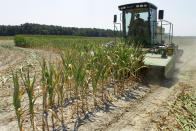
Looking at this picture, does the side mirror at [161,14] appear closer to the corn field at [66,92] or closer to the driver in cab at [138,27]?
the driver in cab at [138,27]

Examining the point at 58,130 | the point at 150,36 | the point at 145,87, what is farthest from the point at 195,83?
the point at 58,130

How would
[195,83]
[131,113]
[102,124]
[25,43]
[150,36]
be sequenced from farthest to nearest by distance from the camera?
1. [25,43]
2. [150,36]
3. [195,83]
4. [131,113]
5. [102,124]

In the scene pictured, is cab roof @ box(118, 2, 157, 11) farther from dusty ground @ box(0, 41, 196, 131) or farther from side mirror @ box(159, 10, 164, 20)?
dusty ground @ box(0, 41, 196, 131)

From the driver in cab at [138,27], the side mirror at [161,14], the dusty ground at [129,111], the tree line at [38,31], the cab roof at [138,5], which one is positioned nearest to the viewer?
the dusty ground at [129,111]

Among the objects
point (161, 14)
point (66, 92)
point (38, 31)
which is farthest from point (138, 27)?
point (38, 31)

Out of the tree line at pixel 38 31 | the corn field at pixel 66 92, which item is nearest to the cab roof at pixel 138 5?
the corn field at pixel 66 92

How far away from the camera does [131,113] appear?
288 centimetres

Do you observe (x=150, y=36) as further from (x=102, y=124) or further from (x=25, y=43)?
(x=25, y=43)

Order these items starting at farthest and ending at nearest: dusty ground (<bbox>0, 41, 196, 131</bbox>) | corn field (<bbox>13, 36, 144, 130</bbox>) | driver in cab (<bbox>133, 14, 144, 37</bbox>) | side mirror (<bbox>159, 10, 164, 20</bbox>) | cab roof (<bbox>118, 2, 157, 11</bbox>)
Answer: driver in cab (<bbox>133, 14, 144, 37</bbox>) < cab roof (<bbox>118, 2, 157, 11</bbox>) < side mirror (<bbox>159, 10, 164, 20</bbox>) < dusty ground (<bbox>0, 41, 196, 131</bbox>) < corn field (<bbox>13, 36, 144, 130</bbox>)

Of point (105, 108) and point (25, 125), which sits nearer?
point (25, 125)

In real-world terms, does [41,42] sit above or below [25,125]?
above

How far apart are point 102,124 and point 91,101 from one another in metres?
0.81

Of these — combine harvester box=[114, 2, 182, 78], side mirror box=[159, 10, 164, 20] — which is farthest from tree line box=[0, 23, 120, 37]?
side mirror box=[159, 10, 164, 20]

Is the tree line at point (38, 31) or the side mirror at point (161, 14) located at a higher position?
the tree line at point (38, 31)
